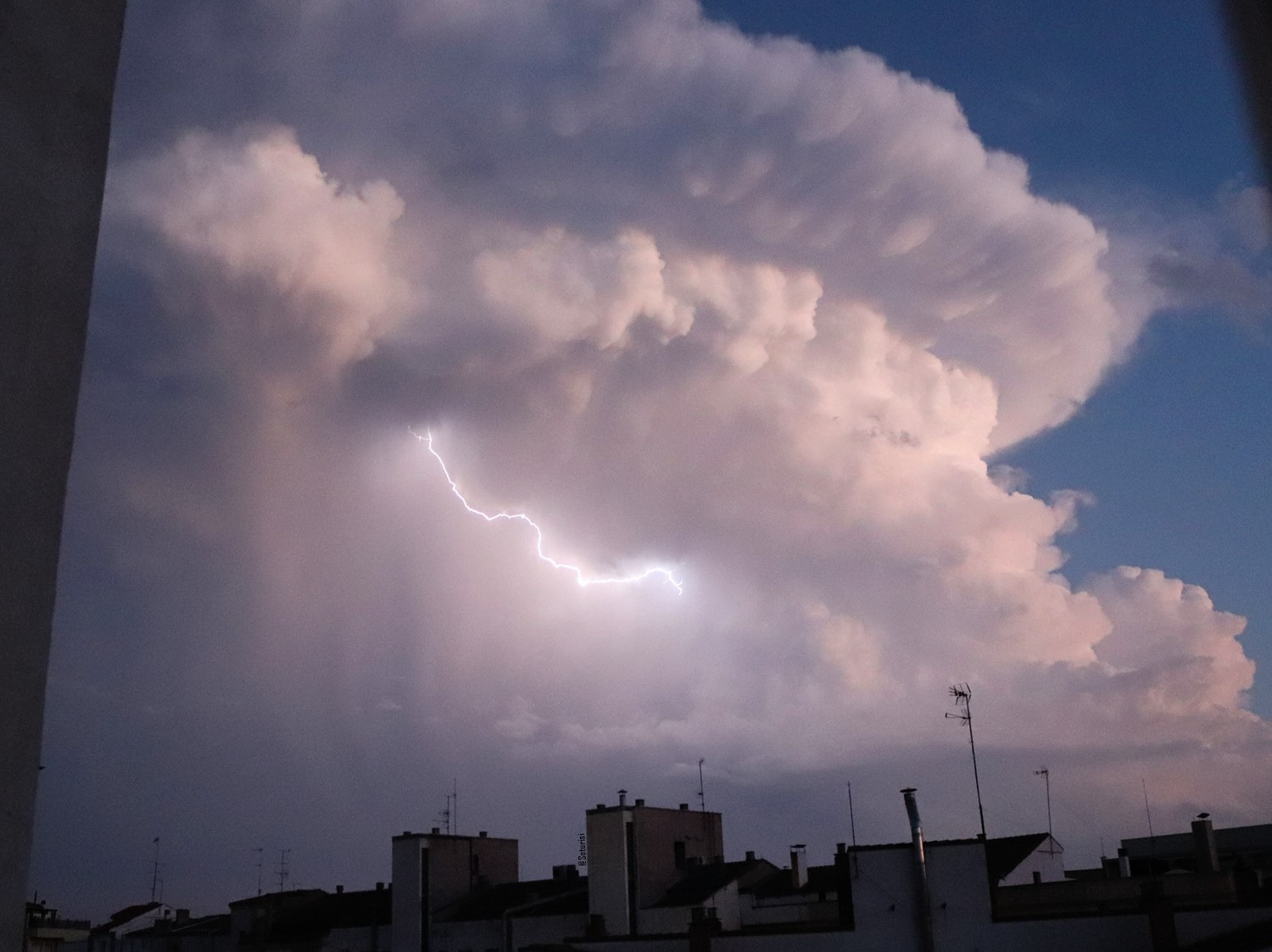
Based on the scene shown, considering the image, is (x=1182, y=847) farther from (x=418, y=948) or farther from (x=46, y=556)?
(x=46, y=556)

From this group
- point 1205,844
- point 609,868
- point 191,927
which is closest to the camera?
point 1205,844

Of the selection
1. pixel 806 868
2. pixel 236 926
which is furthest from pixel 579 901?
pixel 236 926

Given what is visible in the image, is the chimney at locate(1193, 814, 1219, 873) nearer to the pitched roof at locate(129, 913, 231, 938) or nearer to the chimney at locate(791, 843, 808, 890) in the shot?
the chimney at locate(791, 843, 808, 890)

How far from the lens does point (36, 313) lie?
5.24 meters

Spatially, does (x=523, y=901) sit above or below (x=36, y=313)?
below

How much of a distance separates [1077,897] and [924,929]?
400 inches

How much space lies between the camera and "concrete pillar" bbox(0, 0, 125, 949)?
192 inches

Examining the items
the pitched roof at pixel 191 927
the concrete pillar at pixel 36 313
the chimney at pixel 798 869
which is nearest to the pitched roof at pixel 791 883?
the chimney at pixel 798 869

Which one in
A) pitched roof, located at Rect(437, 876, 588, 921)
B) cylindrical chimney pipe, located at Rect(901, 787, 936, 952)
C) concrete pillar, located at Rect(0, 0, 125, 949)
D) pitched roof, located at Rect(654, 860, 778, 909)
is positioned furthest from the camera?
pitched roof, located at Rect(437, 876, 588, 921)

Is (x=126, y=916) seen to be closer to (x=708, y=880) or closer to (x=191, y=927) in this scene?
(x=191, y=927)

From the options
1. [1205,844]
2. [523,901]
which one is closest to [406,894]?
[523,901]

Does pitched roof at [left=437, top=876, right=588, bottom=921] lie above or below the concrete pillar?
below

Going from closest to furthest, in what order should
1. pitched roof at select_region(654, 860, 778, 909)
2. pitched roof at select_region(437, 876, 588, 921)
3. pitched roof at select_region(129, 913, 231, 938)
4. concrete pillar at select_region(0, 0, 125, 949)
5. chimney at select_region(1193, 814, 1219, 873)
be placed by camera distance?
concrete pillar at select_region(0, 0, 125, 949), chimney at select_region(1193, 814, 1219, 873), pitched roof at select_region(654, 860, 778, 909), pitched roof at select_region(437, 876, 588, 921), pitched roof at select_region(129, 913, 231, 938)

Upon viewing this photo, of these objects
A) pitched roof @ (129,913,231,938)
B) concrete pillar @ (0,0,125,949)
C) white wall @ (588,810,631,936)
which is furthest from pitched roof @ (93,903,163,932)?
concrete pillar @ (0,0,125,949)
